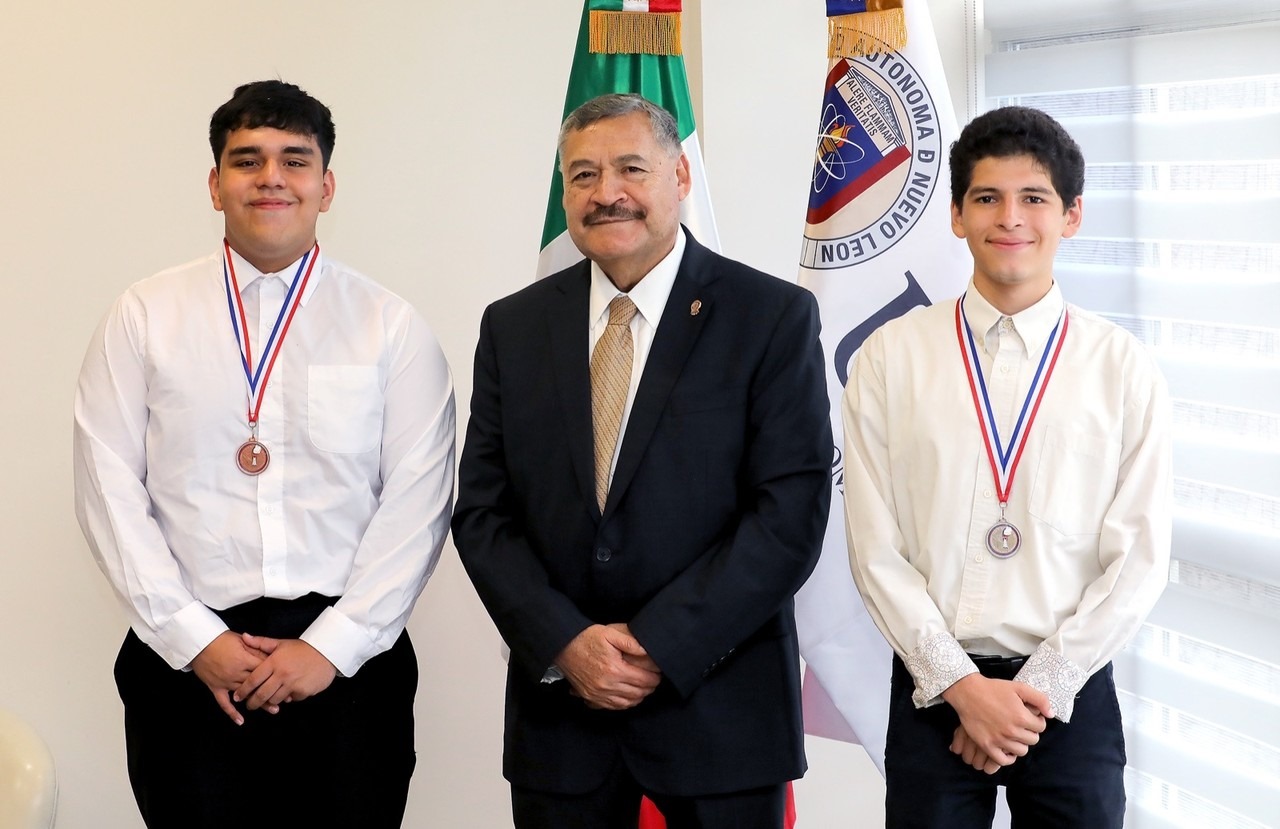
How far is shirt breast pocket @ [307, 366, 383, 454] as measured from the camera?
2248 mm

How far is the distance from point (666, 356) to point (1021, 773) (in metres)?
0.94

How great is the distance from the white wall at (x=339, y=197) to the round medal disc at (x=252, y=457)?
1420mm

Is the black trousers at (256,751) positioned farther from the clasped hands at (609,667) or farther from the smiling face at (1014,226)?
the smiling face at (1014,226)

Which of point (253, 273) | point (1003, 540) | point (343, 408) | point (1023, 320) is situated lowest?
point (1003, 540)

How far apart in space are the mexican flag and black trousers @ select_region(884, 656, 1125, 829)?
52.4 inches

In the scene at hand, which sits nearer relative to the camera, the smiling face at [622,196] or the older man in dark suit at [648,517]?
the older man in dark suit at [648,517]

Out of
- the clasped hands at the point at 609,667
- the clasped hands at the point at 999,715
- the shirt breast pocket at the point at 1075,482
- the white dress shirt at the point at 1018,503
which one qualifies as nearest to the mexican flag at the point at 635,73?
the white dress shirt at the point at 1018,503

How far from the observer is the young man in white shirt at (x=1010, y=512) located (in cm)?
189

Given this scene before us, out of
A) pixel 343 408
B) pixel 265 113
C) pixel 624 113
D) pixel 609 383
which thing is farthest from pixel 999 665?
pixel 265 113

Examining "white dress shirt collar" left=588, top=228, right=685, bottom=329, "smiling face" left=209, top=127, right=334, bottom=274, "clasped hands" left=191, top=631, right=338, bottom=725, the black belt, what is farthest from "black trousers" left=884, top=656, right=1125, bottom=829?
"smiling face" left=209, top=127, right=334, bottom=274

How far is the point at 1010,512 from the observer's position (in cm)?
200

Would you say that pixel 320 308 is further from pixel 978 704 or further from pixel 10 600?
pixel 10 600

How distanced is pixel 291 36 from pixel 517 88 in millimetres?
696

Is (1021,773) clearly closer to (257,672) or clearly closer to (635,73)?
(257,672)
